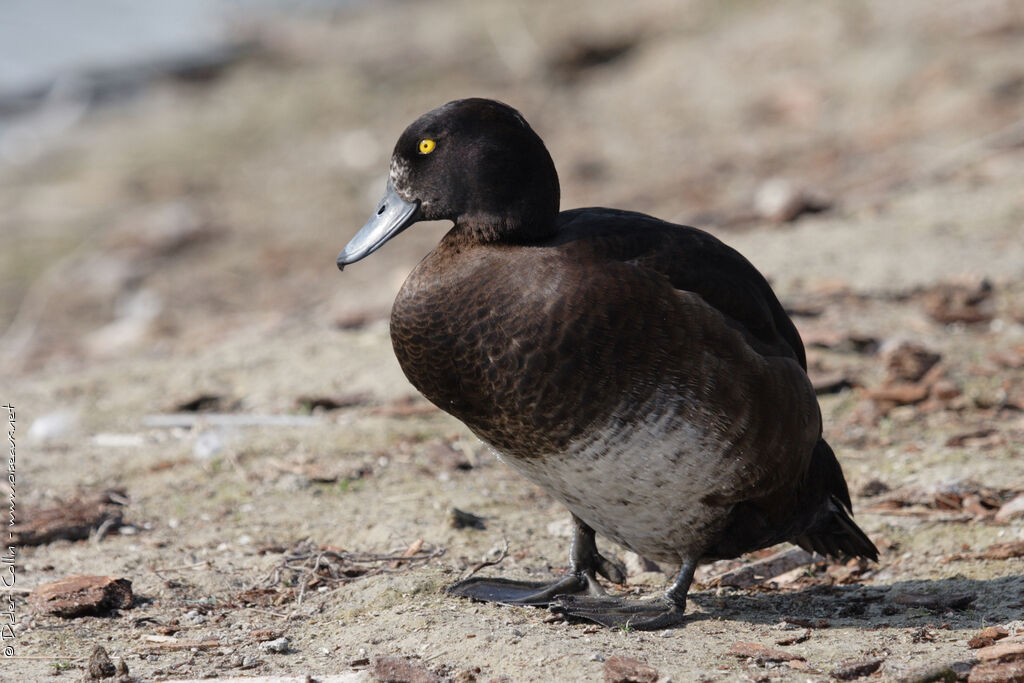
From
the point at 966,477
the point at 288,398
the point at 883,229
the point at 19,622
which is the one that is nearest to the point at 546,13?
the point at 883,229

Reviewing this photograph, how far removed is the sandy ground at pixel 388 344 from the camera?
324cm

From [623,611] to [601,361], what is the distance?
2.57 ft

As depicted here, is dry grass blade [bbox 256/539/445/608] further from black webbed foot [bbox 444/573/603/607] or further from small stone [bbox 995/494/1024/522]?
small stone [bbox 995/494/1024/522]

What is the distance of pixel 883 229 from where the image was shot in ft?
22.4

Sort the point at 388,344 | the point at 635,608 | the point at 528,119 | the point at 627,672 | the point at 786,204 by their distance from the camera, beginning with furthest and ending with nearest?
the point at 528,119
the point at 786,204
the point at 388,344
the point at 635,608
the point at 627,672

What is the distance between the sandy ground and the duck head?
1.06 m

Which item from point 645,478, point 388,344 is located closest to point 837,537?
point 645,478

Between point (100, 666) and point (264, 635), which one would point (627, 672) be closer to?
point (264, 635)

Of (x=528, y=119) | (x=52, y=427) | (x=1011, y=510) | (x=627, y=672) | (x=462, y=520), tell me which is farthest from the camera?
(x=528, y=119)

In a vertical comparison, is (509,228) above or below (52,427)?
above

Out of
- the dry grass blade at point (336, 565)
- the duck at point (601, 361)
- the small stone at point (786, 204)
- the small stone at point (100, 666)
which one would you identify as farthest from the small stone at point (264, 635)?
the small stone at point (786, 204)

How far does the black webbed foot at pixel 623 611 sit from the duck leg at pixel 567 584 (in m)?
0.09

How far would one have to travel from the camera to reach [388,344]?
5828 mm

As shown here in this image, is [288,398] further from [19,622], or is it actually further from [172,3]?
[172,3]
